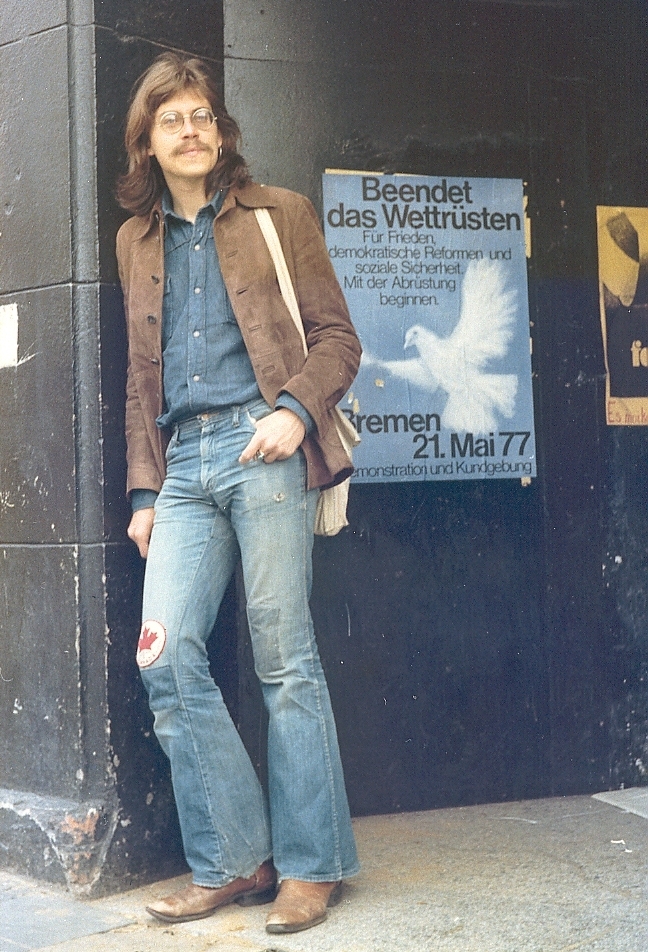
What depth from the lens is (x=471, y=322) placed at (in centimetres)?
475

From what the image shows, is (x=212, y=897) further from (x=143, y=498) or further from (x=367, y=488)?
(x=367, y=488)

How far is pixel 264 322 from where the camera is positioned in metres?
3.68

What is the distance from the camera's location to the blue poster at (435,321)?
4.64 m

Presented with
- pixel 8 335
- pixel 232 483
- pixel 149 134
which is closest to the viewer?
pixel 232 483

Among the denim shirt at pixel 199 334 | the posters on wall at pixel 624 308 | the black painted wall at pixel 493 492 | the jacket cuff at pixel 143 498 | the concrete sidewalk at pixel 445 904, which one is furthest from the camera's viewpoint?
the posters on wall at pixel 624 308

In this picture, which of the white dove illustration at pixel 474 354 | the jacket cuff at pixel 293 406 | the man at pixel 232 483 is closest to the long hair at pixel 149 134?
the man at pixel 232 483

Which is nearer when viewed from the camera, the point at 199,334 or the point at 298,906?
the point at 298,906

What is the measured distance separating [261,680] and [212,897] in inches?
24.3

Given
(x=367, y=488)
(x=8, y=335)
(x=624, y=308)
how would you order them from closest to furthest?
(x=8, y=335) → (x=367, y=488) → (x=624, y=308)

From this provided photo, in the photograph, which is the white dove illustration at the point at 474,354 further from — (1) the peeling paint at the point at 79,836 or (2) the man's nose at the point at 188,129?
(1) the peeling paint at the point at 79,836

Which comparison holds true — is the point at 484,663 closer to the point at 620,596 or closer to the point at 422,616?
the point at 422,616

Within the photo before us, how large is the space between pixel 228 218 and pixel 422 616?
5.55ft

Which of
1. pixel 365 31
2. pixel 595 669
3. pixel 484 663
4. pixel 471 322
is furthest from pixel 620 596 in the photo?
pixel 365 31

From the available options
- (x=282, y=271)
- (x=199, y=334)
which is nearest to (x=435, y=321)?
(x=282, y=271)
